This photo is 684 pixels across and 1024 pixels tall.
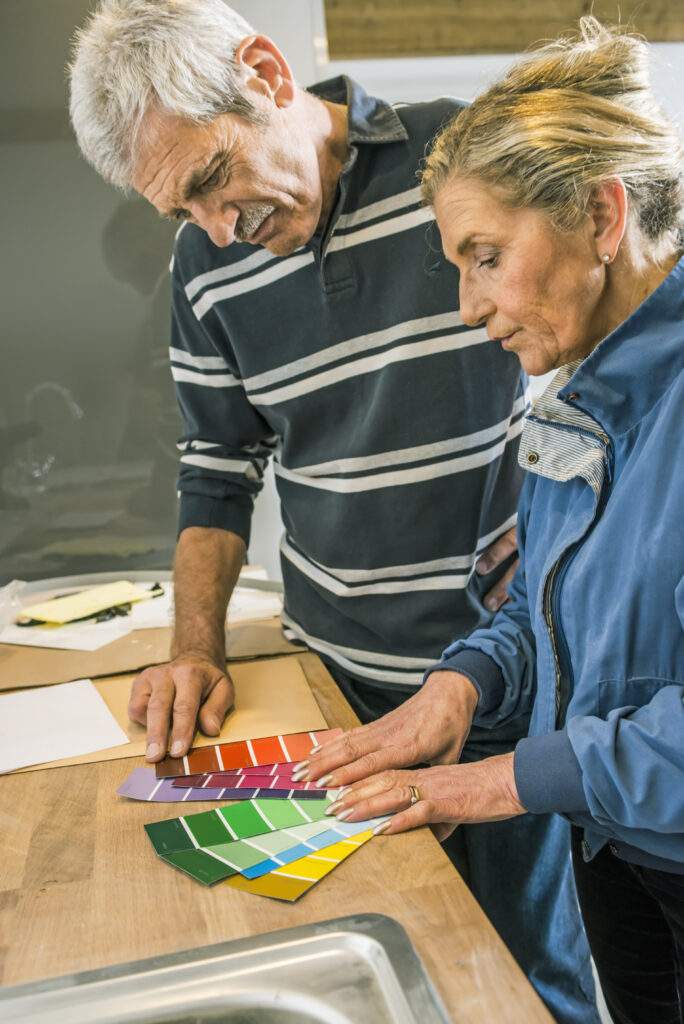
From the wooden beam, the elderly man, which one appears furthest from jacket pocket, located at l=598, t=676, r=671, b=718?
the wooden beam

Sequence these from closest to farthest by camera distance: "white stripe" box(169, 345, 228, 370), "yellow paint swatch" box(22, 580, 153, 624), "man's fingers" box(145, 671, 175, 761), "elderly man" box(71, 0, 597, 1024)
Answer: "man's fingers" box(145, 671, 175, 761) < "elderly man" box(71, 0, 597, 1024) < "white stripe" box(169, 345, 228, 370) < "yellow paint swatch" box(22, 580, 153, 624)

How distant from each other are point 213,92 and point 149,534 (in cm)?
144

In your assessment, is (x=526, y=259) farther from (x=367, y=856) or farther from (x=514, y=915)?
(x=514, y=915)

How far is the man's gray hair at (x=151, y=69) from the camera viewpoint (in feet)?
3.57

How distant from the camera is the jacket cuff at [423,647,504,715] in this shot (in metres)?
1.07

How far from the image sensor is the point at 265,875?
79 centimetres

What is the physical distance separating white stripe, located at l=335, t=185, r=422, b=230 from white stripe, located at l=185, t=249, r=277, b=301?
13 cm

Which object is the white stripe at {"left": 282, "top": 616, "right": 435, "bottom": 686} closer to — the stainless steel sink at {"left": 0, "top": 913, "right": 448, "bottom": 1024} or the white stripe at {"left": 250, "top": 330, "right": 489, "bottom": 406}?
the white stripe at {"left": 250, "top": 330, "right": 489, "bottom": 406}

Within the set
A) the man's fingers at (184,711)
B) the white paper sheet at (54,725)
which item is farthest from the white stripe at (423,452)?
the white paper sheet at (54,725)

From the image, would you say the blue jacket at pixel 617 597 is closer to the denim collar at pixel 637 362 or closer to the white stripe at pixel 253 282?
the denim collar at pixel 637 362

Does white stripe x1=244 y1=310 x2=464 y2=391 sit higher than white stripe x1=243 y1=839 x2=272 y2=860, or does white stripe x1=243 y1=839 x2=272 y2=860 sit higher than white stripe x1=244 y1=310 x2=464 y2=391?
white stripe x1=244 y1=310 x2=464 y2=391

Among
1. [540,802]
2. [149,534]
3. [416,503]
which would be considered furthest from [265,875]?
[149,534]

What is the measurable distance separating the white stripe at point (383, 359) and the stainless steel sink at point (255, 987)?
0.82 metres

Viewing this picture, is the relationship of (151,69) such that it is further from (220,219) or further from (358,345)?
(358,345)
